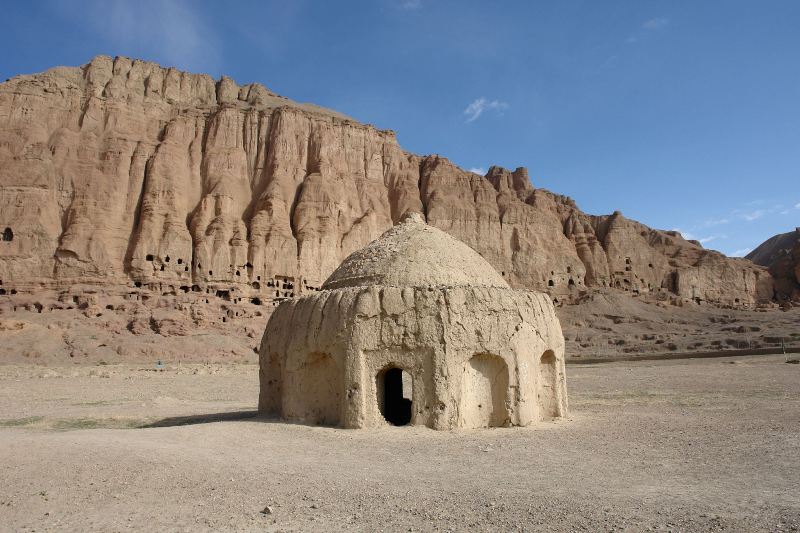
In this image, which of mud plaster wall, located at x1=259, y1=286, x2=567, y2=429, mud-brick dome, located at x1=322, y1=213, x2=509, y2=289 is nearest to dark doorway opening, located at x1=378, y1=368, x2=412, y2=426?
mud-brick dome, located at x1=322, y1=213, x2=509, y2=289

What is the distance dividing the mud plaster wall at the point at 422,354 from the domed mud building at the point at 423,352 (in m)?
0.02

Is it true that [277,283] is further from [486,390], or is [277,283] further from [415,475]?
[415,475]

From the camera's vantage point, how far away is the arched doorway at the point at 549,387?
1600 cm

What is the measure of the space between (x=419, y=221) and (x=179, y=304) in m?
37.6

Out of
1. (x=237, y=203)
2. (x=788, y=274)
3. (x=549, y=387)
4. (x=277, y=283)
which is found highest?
(x=237, y=203)

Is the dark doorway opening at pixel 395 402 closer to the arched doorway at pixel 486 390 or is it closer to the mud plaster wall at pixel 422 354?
the mud plaster wall at pixel 422 354

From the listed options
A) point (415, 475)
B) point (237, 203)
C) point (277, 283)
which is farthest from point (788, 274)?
point (415, 475)

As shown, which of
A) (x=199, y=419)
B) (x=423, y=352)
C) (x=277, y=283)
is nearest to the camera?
(x=423, y=352)

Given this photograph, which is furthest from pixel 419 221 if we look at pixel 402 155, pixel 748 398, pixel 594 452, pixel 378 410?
pixel 402 155

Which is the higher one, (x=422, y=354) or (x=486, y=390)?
(x=422, y=354)

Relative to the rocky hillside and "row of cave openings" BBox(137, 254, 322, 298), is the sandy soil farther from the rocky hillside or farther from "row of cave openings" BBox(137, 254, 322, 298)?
the rocky hillside

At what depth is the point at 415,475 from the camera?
30.6 feet

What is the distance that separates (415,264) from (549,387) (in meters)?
5.17

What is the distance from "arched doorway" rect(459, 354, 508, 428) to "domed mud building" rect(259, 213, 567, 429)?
25 millimetres
